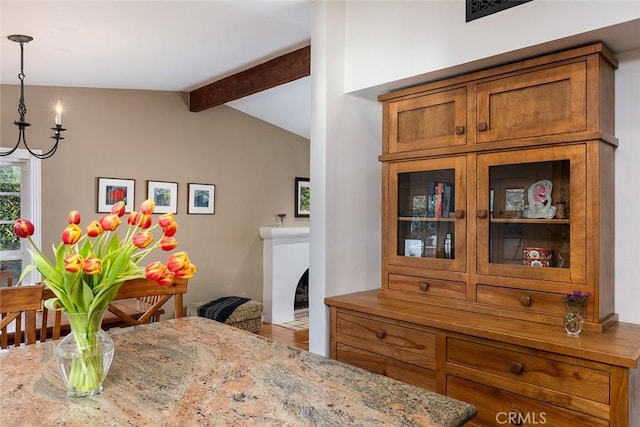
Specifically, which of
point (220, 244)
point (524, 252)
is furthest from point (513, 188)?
point (220, 244)

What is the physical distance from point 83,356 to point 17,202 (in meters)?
3.60

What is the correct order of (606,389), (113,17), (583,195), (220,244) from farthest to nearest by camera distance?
1. (220,244)
2. (113,17)
3. (583,195)
4. (606,389)

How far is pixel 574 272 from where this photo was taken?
1.79m

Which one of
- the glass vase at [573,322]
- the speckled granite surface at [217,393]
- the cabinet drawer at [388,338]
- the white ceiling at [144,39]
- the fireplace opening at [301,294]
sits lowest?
the fireplace opening at [301,294]

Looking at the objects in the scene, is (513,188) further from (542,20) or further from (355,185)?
(355,185)

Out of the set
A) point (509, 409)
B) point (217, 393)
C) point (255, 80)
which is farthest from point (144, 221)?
point (255, 80)

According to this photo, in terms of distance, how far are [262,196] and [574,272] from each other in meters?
4.36

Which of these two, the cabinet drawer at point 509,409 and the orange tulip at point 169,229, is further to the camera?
the cabinet drawer at point 509,409

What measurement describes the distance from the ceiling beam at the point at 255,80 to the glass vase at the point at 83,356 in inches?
113

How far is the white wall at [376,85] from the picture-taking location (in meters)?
1.87

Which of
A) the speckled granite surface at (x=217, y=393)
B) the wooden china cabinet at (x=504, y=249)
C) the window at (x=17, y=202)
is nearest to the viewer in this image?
the speckled granite surface at (x=217, y=393)

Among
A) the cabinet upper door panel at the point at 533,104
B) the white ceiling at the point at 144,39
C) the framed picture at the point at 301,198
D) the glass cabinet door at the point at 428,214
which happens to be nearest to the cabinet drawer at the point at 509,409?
the glass cabinet door at the point at 428,214

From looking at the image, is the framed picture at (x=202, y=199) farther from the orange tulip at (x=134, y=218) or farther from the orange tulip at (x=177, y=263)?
the orange tulip at (x=177, y=263)

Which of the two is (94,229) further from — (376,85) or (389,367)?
(376,85)
